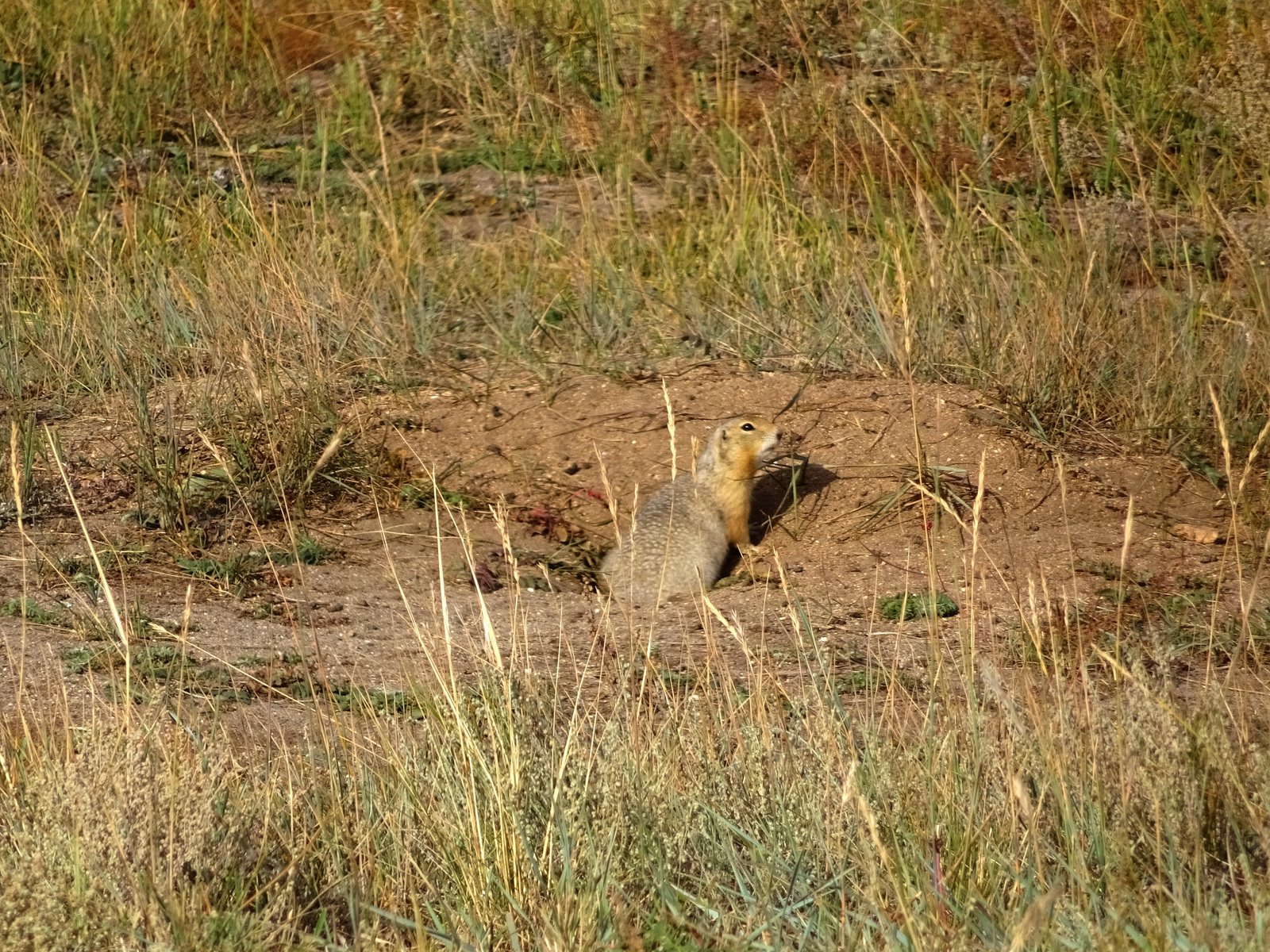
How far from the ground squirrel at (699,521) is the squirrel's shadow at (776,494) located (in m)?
0.11

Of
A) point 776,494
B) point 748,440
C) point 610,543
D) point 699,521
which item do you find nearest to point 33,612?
point 610,543

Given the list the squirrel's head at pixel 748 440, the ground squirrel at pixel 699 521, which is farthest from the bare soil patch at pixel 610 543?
the squirrel's head at pixel 748 440

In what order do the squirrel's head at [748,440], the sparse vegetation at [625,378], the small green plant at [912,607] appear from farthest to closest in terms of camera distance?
the squirrel's head at [748,440]
the small green plant at [912,607]
the sparse vegetation at [625,378]

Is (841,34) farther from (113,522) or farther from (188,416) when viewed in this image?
(113,522)

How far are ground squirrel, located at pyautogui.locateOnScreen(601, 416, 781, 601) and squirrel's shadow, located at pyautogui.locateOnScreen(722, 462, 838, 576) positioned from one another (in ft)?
0.37

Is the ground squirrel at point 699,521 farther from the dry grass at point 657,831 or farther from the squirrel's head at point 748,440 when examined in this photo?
the dry grass at point 657,831

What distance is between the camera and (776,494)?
5926 mm

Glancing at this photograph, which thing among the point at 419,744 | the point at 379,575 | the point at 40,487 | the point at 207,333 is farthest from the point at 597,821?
the point at 207,333

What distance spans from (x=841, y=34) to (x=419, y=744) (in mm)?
6930

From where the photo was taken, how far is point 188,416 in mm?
5883

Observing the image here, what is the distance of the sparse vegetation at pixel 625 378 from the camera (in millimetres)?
2529

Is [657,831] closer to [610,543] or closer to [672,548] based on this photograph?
[672,548]

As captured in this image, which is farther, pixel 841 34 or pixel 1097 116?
pixel 841 34

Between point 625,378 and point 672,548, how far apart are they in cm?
117
